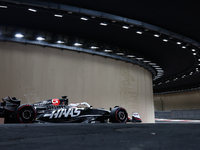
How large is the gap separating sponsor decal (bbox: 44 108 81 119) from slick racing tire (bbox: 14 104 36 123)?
0.86m

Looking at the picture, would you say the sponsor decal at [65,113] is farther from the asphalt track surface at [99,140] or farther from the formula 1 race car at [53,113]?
the asphalt track surface at [99,140]

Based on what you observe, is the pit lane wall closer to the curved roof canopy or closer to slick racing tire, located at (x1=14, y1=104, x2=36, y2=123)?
the curved roof canopy

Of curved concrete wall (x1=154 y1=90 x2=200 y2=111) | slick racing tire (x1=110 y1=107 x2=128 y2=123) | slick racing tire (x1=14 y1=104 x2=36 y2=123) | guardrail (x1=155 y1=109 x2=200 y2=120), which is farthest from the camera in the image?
curved concrete wall (x1=154 y1=90 x2=200 y2=111)

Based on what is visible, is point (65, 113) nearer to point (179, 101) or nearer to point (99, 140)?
point (99, 140)

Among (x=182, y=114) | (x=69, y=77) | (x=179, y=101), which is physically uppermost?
(x=69, y=77)

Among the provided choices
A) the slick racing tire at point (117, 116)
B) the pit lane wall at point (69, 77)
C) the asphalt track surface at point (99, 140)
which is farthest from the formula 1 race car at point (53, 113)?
the pit lane wall at point (69, 77)


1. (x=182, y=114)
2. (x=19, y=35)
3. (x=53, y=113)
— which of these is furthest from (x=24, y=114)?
(x=182, y=114)

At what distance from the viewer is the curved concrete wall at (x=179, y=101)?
1628 inches

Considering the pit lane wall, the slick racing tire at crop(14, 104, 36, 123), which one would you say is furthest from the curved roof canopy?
the slick racing tire at crop(14, 104, 36, 123)

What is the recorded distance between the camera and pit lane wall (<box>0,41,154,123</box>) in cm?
1492

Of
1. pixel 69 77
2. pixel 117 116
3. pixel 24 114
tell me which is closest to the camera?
pixel 24 114

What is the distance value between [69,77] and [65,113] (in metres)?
7.72

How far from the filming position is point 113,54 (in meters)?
19.6

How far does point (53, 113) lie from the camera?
9492mm
